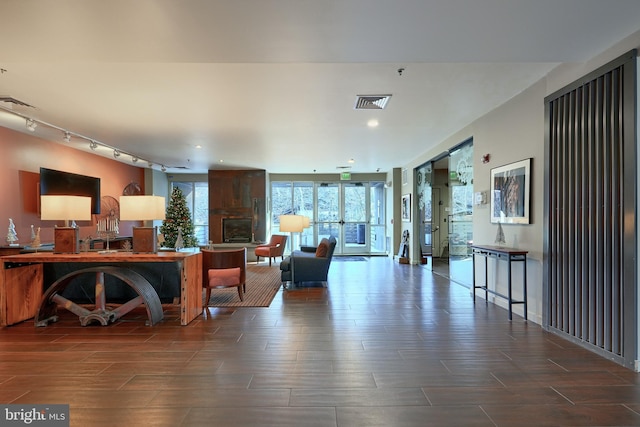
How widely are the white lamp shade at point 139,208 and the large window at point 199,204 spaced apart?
7480 mm

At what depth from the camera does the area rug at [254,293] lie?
4879 millimetres

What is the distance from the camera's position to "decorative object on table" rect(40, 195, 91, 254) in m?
3.75

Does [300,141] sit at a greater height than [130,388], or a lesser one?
greater

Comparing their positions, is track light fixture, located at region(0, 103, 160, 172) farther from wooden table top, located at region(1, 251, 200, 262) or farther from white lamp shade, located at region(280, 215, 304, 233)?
white lamp shade, located at region(280, 215, 304, 233)

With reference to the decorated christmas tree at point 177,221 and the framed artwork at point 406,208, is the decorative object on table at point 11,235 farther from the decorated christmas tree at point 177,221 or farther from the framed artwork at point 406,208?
the framed artwork at point 406,208

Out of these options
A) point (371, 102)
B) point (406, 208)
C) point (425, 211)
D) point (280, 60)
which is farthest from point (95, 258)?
point (406, 208)

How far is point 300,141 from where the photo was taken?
260 inches

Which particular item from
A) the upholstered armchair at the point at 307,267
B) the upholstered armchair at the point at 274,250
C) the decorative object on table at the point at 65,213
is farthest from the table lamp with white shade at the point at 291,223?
the decorative object on table at the point at 65,213

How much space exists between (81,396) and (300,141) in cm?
524

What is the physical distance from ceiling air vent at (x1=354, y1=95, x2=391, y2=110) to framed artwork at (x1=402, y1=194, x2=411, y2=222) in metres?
5.03

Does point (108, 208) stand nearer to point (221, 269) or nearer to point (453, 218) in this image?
point (221, 269)

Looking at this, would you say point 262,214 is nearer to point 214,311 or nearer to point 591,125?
point 214,311

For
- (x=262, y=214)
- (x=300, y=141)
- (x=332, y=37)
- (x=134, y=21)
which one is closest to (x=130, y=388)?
(x=134, y=21)

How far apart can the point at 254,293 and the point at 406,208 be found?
18.0ft
